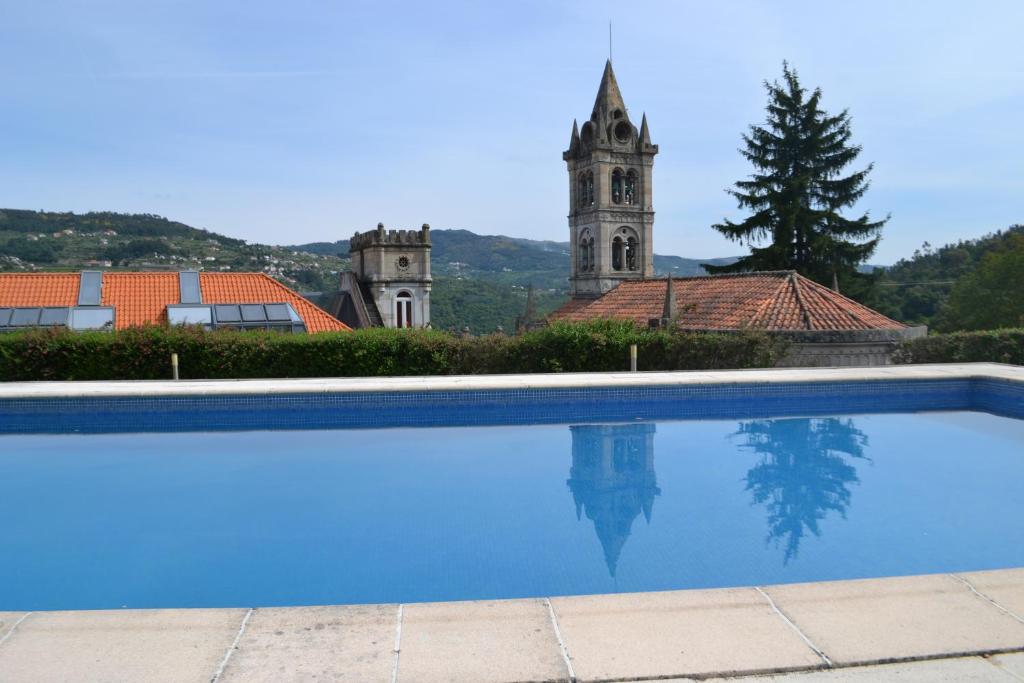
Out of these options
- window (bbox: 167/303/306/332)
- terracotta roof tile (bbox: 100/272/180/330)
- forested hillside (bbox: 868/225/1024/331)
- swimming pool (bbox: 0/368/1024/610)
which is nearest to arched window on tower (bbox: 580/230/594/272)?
forested hillside (bbox: 868/225/1024/331)

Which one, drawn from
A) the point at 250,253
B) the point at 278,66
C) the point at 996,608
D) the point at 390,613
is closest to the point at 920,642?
the point at 996,608

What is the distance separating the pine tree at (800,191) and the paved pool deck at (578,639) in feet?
109

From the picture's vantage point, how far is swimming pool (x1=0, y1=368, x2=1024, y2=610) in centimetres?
605

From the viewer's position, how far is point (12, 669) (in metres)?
3.61

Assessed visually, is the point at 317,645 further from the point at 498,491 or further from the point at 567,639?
the point at 498,491

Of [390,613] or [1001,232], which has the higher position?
[1001,232]

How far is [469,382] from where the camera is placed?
13.2 m

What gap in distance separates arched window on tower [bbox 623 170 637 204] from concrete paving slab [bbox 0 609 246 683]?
3470cm

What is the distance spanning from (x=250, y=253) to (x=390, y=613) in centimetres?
6413

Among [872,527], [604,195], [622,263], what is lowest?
[872,527]

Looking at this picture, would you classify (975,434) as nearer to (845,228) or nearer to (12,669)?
(12,669)

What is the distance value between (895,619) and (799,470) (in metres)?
5.43

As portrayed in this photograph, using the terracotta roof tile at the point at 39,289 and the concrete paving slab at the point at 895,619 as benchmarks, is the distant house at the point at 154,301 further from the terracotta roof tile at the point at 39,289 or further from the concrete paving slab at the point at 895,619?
the concrete paving slab at the point at 895,619

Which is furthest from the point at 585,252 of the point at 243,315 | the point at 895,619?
the point at 895,619
